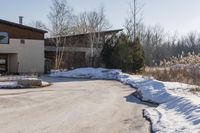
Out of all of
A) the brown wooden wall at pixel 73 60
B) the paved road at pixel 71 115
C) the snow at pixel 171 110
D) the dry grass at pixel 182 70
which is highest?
the brown wooden wall at pixel 73 60

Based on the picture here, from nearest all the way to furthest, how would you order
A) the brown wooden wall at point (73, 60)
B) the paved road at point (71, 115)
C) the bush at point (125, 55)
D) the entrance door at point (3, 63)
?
the paved road at point (71, 115) → the bush at point (125, 55) → the entrance door at point (3, 63) → the brown wooden wall at point (73, 60)

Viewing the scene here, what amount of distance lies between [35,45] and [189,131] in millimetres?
33605

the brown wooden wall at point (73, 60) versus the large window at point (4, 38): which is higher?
the large window at point (4, 38)

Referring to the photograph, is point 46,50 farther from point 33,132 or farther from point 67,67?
point 33,132

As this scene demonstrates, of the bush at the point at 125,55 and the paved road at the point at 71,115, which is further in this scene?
the bush at the point at 125,55

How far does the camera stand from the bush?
3656cm

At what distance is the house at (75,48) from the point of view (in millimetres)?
47956

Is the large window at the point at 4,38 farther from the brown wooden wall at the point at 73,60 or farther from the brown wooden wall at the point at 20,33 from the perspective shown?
the brown wooden wall at the point at 73,60

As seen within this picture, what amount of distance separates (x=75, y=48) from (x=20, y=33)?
10946mm

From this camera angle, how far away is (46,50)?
164 ft

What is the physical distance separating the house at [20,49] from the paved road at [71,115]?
74.0 ft

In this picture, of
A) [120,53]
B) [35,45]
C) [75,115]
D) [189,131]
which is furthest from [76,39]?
[189,131]

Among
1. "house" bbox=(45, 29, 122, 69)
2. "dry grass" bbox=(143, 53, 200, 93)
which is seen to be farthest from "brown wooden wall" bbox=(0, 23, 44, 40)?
"dry grass" bbox=(143, 53, 200, 93)

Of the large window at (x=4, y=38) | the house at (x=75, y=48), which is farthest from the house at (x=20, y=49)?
the house at (x=75, y=48)
